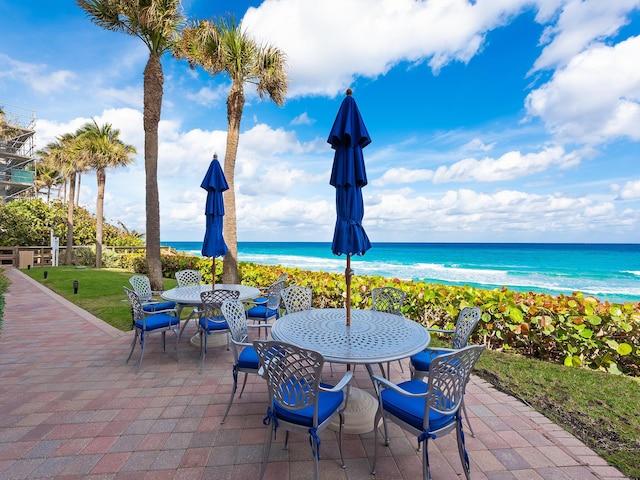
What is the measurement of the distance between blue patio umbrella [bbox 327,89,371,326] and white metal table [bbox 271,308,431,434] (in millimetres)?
260

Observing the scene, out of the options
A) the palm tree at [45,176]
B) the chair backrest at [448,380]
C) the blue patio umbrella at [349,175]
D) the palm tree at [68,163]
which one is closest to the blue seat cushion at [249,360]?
the blue patio umbrella at [349,175]

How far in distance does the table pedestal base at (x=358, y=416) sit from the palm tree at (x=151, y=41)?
23.9 feet

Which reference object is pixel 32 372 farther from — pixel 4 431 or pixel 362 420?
pixel 362 420

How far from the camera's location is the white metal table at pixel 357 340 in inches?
85.6

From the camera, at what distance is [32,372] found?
3.68 meters

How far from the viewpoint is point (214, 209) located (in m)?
5.04

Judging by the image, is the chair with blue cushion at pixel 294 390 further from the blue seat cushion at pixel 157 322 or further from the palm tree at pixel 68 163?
the palm tree at pixel 68 163

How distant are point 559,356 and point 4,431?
6.18m

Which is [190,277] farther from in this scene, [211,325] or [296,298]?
[296,298]

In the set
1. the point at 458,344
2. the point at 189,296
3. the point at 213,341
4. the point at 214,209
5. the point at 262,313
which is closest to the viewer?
the point at 458,344

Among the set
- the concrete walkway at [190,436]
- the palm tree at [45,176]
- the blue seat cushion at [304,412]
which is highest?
the palm tree at [45,176]

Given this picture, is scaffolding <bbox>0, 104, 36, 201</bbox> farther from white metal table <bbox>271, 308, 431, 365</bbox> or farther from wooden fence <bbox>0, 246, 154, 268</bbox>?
white metal table <bbox>271, 308, 431, 365</bbox>

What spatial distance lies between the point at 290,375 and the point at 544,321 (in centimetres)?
385

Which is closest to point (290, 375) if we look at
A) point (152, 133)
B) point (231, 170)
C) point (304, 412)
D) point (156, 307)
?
point (304, 412)
